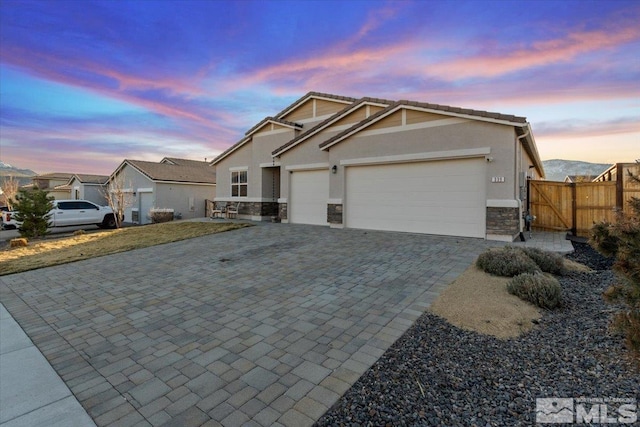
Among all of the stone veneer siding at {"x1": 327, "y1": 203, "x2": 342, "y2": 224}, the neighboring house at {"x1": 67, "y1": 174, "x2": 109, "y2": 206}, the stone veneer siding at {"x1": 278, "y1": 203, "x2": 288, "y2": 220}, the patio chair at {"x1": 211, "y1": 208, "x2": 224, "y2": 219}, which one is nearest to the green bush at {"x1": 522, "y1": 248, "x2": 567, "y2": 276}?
the stone veneer siding at {"x1": 327, "y1": 203, "x2": 342, "y2": 224}

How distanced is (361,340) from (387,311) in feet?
3.23

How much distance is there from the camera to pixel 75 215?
18.5m

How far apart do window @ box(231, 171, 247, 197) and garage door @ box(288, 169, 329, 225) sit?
463 centimetres

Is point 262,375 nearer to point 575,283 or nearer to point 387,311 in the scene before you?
point 387,311

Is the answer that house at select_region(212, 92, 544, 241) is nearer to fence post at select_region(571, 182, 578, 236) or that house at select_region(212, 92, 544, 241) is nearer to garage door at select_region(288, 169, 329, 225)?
garage door at select_region(288, 169, 329, 225)

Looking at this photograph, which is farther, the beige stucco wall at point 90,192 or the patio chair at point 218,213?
the beige stucco wall at point 90,192

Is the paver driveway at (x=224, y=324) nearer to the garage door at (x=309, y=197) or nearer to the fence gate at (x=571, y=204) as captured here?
the fence gate at (x=571, y=204)

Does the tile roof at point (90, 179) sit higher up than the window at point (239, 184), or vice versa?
the tile roof at point (90, 179)

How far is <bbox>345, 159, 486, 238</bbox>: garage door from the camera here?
10273mm

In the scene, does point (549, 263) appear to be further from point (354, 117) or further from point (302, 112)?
point (302, 112)

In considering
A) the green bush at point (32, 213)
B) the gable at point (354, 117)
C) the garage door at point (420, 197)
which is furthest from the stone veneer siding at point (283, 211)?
the green bush at point (32, 213)

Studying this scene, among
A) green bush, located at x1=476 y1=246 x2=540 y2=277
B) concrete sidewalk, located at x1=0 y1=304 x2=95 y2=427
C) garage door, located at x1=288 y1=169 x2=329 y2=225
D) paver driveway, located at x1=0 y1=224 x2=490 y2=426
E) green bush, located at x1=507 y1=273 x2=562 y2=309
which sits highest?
garage door, located at x1=288 y1=169 x2=329 y2=225

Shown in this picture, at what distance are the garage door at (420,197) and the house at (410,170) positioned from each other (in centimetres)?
3

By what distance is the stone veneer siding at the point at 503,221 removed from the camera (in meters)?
9.63
